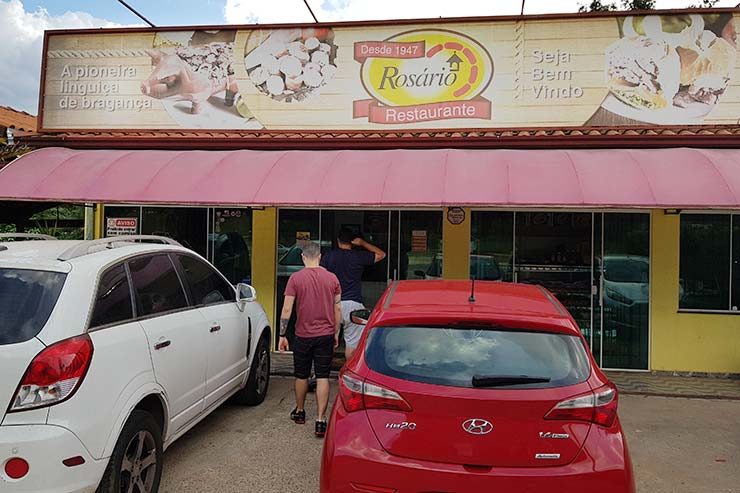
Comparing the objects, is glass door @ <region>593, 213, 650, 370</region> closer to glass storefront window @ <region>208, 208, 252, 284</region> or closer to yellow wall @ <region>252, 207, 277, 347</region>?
yellow wall @ <region>252, 207, 277, 347</region>

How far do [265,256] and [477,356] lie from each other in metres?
6.22

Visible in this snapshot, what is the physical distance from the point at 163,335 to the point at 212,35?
6.52m

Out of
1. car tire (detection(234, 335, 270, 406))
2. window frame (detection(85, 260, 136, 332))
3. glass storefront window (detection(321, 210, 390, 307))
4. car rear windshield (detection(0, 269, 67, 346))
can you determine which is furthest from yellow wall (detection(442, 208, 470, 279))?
car rear windshield (detection(0, 269, 67, 346))

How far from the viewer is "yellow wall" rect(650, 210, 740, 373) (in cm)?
782

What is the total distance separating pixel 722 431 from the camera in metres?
5.64

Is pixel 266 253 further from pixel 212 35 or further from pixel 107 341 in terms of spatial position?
pixel 107 341

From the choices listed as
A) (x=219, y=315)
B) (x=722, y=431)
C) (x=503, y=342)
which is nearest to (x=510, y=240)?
(x=722, y=431)

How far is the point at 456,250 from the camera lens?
8461mm

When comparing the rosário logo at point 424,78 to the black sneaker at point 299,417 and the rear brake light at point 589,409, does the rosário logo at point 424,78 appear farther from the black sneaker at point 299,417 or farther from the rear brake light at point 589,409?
the rear brake light at point 589,409

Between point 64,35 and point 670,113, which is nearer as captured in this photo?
point 670,113

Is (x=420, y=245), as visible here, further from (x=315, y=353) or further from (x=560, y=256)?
(x=315, y=353)

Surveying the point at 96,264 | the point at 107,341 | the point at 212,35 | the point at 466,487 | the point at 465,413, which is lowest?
the point at 466,487

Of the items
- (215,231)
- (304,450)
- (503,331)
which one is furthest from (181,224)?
(503,331)

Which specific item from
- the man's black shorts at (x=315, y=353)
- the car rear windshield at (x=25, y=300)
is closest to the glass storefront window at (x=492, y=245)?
the man's black shorts at (x=315, y=353)
